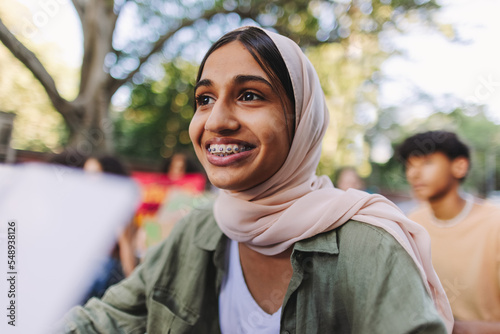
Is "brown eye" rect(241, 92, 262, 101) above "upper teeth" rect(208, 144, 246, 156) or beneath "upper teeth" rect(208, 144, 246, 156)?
above

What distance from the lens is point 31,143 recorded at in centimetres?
1141

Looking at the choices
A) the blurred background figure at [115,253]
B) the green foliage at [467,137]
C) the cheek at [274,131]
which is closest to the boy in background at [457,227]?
the cheek at [274,131]

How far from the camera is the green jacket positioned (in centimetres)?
99

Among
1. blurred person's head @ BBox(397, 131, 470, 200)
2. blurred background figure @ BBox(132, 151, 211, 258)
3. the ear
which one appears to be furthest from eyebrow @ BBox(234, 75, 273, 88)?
blurred background figure @ BBox(132, 151, 211, 258)

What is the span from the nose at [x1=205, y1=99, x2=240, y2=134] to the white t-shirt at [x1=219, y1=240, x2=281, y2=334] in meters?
0.55

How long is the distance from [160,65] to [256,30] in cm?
1016

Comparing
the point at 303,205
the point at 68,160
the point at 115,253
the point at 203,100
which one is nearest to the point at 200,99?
the point at 203,100

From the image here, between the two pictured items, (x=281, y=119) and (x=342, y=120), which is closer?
(x=281, y=119)

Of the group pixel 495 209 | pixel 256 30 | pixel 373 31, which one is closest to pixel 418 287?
pixel 256 30

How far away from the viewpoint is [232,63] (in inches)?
49.1

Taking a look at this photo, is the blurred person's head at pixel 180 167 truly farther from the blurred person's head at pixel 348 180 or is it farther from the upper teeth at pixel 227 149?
the upper teeth at pixel 227 149

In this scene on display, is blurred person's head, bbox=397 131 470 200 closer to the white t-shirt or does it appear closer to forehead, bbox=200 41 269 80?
the white t-shirt

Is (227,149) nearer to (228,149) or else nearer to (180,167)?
(228,149)

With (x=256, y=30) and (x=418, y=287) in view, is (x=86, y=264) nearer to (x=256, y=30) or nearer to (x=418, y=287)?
(x=256, y=30)
